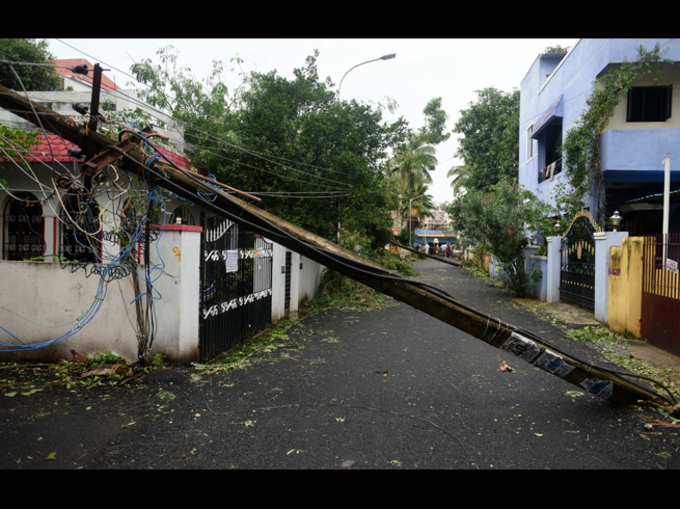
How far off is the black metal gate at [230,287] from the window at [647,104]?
12209 millimetres

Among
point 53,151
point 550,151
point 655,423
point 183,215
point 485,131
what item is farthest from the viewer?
point 485,131

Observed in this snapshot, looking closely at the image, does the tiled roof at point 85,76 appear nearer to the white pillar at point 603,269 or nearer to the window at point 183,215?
the window at point 183,215

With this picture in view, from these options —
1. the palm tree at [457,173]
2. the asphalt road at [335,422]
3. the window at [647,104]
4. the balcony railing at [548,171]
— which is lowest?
the asphalt road at [335,422]

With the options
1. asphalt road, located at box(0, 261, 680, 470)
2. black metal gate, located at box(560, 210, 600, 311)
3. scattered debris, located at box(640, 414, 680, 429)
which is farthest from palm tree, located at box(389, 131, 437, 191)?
scattered debris, located at box(640, 414, 680, 429)

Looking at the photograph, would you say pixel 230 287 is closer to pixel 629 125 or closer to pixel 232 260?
pixel 232 260

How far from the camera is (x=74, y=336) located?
239 inches

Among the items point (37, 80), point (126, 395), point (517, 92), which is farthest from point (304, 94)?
point (517, 92)

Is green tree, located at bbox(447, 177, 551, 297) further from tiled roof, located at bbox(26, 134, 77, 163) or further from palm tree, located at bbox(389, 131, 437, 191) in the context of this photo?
palm tree, located at bbox(389, 131, 437, 191)

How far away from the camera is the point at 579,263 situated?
37.5 feet

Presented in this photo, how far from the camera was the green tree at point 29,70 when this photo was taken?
17.2 metres

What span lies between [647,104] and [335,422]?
14.3 meters

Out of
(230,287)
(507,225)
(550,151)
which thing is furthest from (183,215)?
(550,151)

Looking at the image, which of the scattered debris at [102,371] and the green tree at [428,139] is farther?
the green tree at [428,139]

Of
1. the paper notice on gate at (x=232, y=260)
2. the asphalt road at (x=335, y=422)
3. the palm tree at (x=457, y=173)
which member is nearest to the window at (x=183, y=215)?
the paper notice on gate at (x=232, y=260)
